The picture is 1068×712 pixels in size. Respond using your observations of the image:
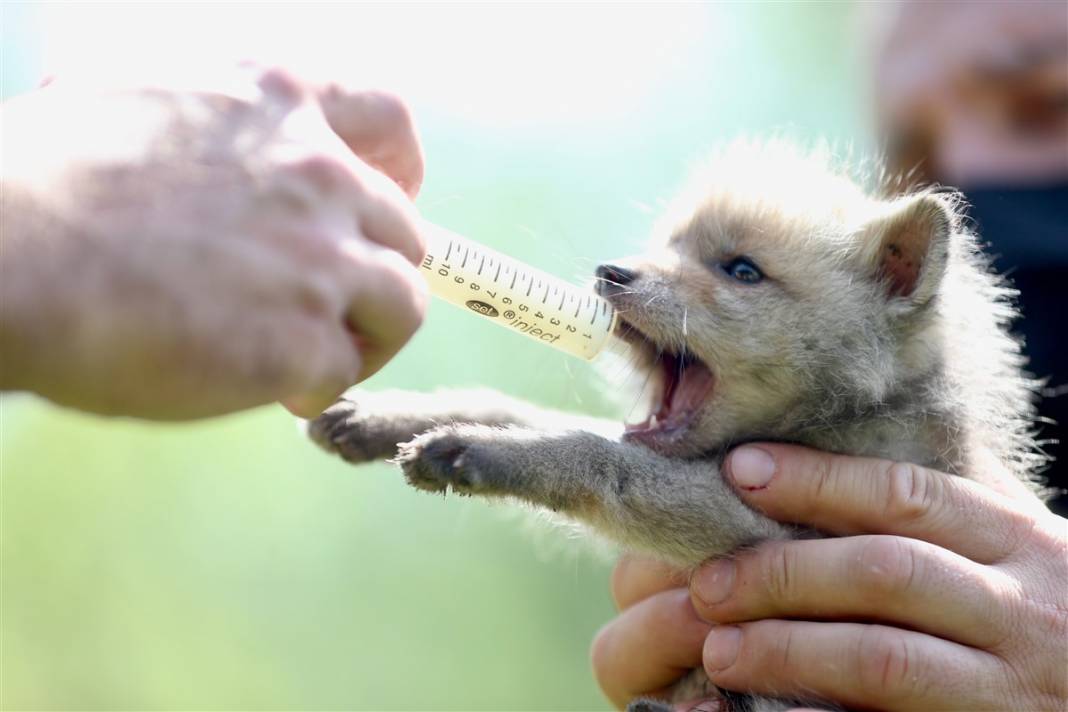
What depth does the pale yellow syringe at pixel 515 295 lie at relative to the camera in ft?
8.66

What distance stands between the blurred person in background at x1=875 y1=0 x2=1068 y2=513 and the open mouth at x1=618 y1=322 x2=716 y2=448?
1.80 m

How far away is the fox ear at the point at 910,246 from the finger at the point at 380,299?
5.93 feet

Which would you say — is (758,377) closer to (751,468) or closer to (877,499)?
(751,468)

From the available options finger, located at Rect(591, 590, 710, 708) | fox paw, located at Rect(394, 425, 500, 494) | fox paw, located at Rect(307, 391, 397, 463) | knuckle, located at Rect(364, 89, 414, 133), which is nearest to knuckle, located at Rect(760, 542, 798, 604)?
finger, located at Rect(591, 590, 710, 708)

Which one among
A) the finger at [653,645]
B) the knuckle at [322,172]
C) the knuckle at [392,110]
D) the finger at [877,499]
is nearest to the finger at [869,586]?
the finger at [877,499]

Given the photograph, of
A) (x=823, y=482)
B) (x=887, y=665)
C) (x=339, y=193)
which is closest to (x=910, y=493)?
(x=823, y=482)

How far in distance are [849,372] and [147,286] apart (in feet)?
7.04

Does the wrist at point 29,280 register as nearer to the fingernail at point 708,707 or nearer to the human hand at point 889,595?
the human hand at point 889,595

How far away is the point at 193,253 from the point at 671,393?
6.52 ft

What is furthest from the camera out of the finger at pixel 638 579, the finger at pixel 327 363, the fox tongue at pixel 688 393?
the finger at pixel 638 579

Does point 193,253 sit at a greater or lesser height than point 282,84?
lesser

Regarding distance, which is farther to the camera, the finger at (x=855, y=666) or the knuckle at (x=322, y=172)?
the finger at (x=855, y=666)

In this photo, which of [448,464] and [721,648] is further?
[721,648]

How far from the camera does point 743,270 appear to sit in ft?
10.1
